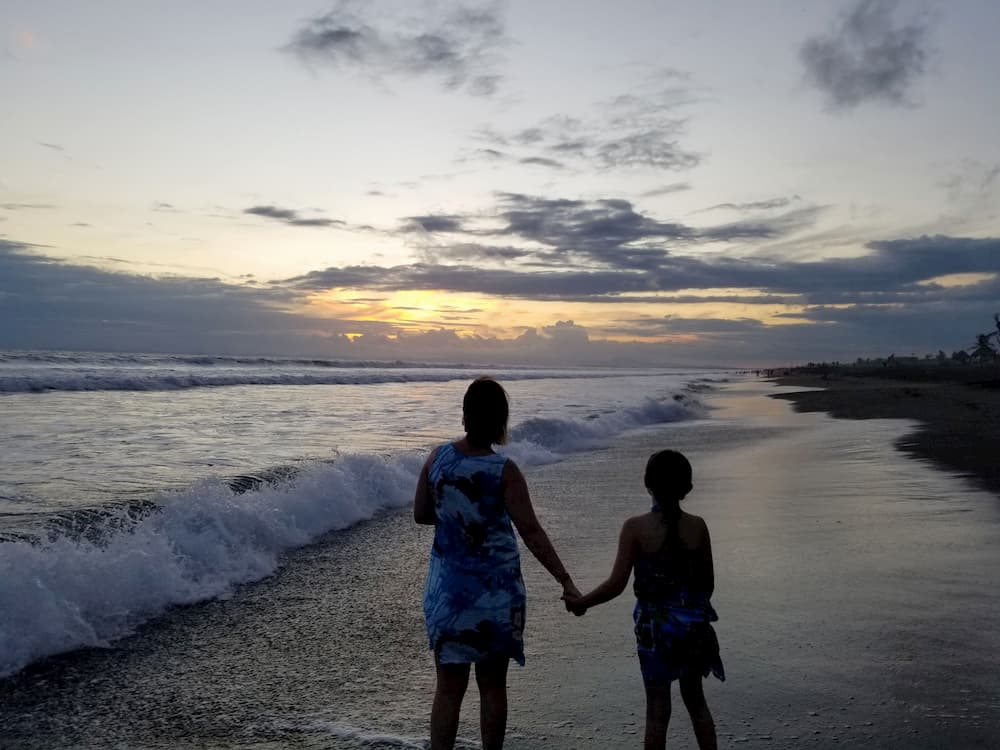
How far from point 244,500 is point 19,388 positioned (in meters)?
29.5

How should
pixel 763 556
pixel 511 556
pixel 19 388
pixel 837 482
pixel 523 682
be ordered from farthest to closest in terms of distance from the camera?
1. pixel 19 388
2. pixel 837 482
3. pixel 763 556
4. pixel 523 682
5. pixel 511 556

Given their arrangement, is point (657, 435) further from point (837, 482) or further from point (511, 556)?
point (511, 556)

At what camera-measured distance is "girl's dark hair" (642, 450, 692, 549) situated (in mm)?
3467

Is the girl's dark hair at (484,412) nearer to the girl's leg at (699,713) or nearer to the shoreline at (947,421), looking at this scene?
the girl's leg at (699,713)

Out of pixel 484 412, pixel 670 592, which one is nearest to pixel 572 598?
pixel 670 592

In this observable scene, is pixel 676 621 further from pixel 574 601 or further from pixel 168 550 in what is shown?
pixel 168 550

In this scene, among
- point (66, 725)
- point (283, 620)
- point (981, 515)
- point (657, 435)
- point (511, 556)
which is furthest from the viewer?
point (657, 435)

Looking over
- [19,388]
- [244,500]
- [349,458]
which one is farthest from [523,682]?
[19,388]

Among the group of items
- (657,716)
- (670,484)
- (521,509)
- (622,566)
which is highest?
(670,484)

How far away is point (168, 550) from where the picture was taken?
23.6ft

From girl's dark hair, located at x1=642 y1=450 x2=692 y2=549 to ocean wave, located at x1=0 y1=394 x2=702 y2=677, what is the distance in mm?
4444

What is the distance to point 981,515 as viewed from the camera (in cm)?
913

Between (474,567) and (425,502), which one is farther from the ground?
(425,502)

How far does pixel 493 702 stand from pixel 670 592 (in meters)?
0.95
